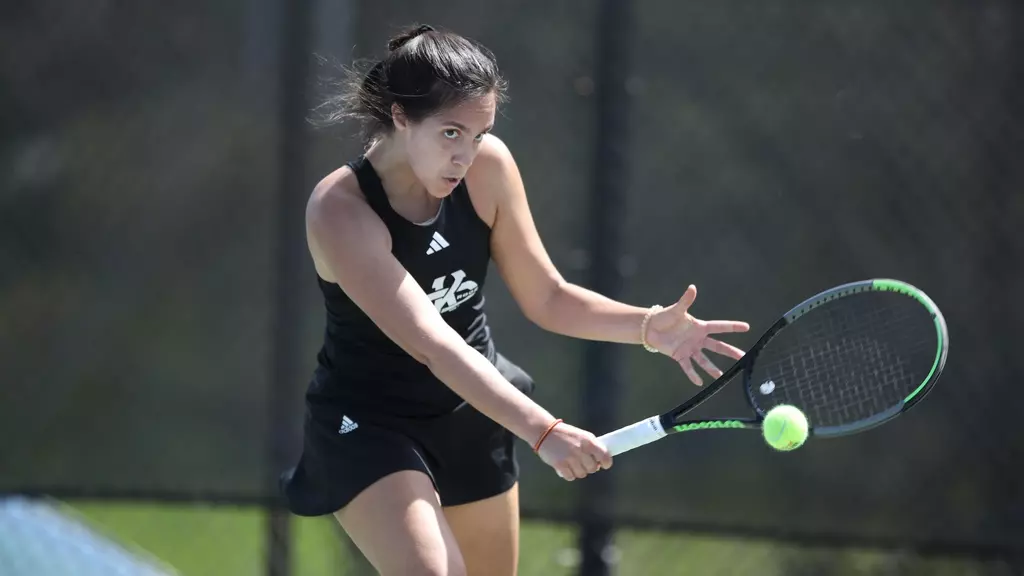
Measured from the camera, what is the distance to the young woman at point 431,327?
255 centimetres

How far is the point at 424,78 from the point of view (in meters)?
2.61

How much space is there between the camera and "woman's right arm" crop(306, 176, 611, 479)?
97.9 inches

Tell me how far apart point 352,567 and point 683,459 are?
1.17 meters

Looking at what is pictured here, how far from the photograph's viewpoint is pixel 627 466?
13.8ft

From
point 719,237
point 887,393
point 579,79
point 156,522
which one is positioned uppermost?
point 579,79

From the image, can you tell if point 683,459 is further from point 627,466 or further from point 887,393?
point 887,393

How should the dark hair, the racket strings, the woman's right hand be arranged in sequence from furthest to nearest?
the racket strings → the dark hair → the woman's right hand

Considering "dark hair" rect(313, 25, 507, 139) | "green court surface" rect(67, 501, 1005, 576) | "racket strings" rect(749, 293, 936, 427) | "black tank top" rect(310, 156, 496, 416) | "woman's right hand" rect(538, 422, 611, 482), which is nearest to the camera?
"woman's right hand" rect(538, 422, 611, 482)

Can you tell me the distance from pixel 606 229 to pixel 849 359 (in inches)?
38.9

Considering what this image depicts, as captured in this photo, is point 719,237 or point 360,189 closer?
point 360,189

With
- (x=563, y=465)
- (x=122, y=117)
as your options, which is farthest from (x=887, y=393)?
(x=122, y=117)

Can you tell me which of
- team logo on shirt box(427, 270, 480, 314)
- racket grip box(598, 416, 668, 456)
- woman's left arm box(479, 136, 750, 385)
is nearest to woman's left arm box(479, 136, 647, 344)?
woman's left arm box(479, 136, 750, 385)

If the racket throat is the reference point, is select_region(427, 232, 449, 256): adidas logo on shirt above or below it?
above

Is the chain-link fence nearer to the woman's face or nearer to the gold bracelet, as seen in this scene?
the gold bracelet
